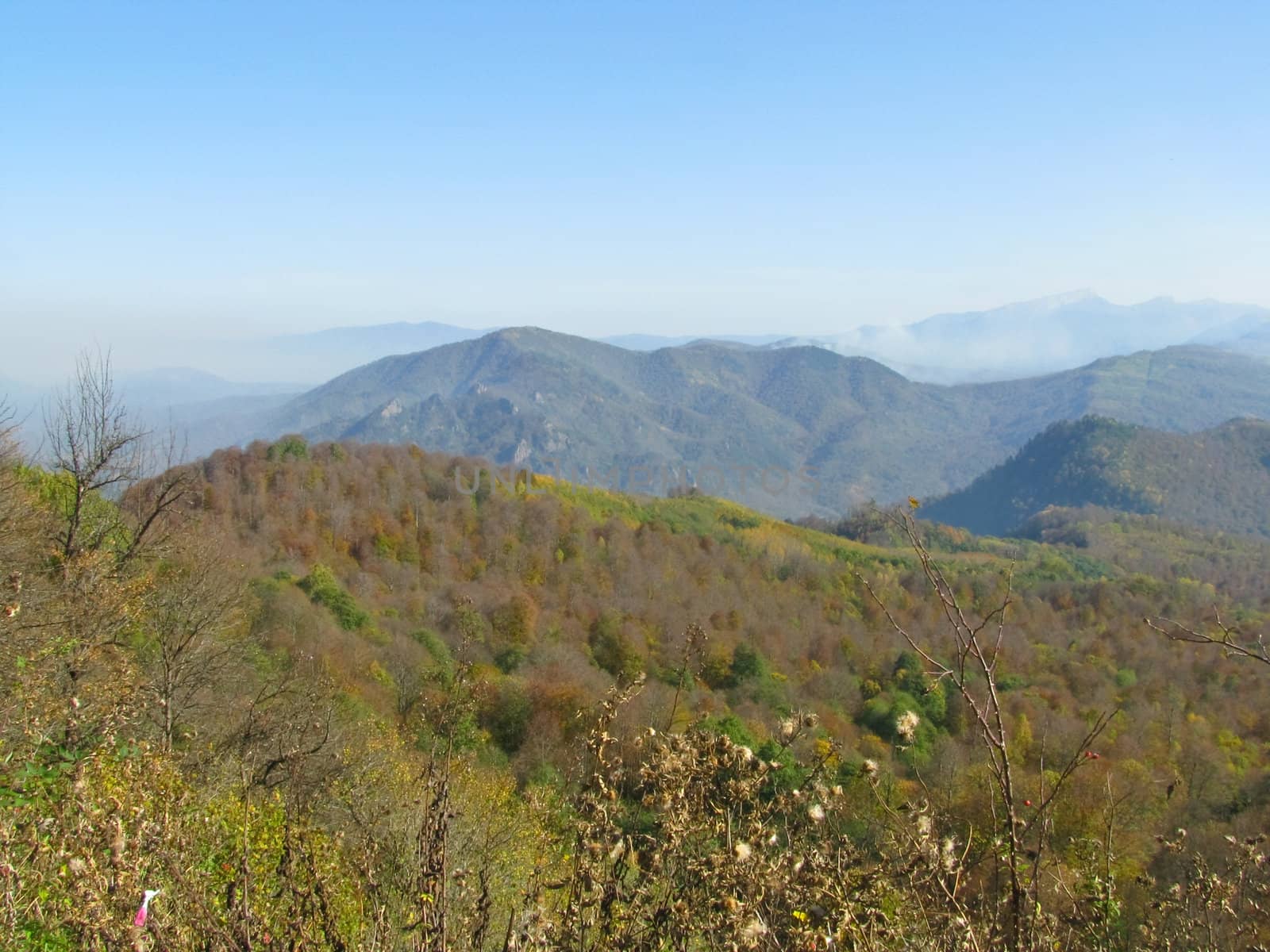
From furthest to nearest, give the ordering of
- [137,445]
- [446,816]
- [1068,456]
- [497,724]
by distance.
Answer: [1068,456], [497,724], [137,445], [446,816]

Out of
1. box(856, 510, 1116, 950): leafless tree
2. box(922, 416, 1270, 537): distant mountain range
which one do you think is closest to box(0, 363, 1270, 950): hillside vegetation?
box(856, 510, 1116, 950): leafless tree

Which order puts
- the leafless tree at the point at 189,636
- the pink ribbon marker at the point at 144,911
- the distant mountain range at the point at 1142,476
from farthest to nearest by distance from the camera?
the distant mountain range at the point at 1142,476
the leafless tree at the point at 189,636
the pink ribbon marker at the point at 144,911

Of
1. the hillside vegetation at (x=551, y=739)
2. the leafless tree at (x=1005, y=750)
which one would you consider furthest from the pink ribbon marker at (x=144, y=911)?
the leafless tree at (x=1005, y=750)

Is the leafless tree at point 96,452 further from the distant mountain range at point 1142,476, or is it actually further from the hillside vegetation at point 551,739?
the distant mountain range at point 1142,476

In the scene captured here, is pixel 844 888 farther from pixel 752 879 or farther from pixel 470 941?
pixel 470 941

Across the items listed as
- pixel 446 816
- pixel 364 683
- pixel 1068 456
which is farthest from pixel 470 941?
pixel 1068 456

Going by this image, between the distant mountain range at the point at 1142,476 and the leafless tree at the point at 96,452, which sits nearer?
the leafless tree at the point at 96,452

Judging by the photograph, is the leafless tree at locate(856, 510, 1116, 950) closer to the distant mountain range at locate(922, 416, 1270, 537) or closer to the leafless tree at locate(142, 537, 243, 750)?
the leafless tree at locate(142, 537, 243, 750)

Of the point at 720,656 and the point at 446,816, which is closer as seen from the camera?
the point at 446,816
